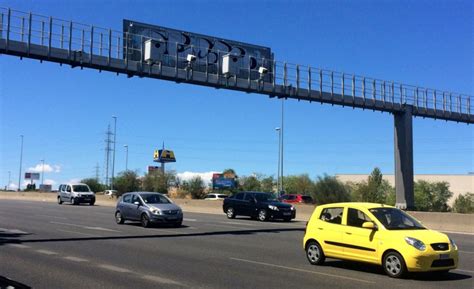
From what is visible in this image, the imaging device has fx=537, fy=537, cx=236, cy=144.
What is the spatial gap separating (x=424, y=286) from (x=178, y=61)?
2005 cm

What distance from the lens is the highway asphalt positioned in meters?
9.70

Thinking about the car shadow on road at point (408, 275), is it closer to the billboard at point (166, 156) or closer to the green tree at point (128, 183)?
the green tree at point (128, 183)

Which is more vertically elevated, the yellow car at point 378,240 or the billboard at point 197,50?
the billboard at point 197,50

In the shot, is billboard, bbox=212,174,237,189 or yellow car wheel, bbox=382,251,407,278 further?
billboard, bbox=212,174,237,189

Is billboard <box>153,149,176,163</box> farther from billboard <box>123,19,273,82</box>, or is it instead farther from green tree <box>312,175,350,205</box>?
billboard <box>123,19,273,82</box>

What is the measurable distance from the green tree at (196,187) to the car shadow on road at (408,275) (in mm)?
51994

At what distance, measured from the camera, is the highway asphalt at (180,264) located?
9695 millimetres

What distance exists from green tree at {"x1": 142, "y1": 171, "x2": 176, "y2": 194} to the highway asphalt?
52.3 metres

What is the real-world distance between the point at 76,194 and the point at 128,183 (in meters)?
22.4

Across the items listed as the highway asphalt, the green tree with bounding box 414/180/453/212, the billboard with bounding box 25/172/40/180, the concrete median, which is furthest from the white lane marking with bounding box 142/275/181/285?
the billboard with bounding box 25/172/40/180

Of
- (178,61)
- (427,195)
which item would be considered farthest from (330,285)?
(427,195)

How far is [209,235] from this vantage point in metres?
19.8

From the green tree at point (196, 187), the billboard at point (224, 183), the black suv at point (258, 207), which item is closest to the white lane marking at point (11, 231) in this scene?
the black suv at point (258, 207)

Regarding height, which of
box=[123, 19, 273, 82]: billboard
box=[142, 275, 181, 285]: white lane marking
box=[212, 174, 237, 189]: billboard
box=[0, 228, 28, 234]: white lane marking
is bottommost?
box=[142, 275, 181, 285]: white lane marking
